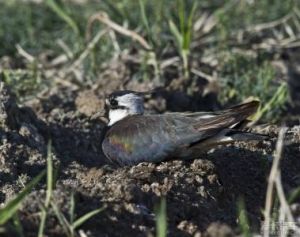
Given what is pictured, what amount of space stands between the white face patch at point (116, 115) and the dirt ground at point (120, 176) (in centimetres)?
37

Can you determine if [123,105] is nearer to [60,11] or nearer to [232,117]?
[232,117]

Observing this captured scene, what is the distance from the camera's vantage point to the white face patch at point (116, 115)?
23.4ft

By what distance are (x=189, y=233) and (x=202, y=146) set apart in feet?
3.76

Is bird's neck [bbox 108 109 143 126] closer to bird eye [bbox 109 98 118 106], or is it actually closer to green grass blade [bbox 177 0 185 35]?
bird eye [bbox 109 98 118 106]

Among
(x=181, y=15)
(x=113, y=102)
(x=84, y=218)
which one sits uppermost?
(x=181, y=15)

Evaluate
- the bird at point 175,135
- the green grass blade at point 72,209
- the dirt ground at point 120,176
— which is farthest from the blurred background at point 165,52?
the green grass blade at point 72,209

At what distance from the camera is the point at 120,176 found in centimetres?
584

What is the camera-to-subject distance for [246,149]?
→ 6.88 metres

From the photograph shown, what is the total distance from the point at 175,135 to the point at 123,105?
1.01 meters

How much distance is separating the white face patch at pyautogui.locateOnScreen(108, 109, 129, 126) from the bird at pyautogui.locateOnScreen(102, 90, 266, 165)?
1.38 ft

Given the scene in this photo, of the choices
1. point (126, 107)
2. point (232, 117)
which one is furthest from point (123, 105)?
point (232, 117)

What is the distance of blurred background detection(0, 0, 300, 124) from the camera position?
8.69 meters

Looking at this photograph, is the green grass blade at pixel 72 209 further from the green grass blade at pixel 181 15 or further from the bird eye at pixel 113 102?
the green grass blade at pixel 181 15

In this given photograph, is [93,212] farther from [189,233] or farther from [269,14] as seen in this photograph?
[269,14]
